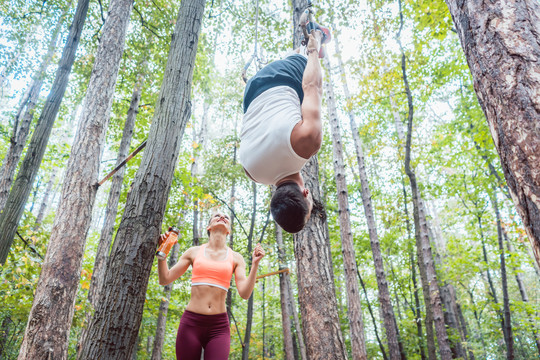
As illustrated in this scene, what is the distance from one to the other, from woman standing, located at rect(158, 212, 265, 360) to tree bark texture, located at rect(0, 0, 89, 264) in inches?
77.0

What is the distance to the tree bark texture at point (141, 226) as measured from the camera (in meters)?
1.89

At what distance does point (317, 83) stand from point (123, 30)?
11.6 feet

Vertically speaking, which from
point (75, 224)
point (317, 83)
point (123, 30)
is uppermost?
point (123, 30)

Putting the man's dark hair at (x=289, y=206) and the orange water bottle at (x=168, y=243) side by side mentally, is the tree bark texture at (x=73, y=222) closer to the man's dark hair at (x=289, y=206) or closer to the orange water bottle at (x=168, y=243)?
the orange water bottle at (x=168, y=243)

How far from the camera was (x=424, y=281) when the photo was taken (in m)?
6.87

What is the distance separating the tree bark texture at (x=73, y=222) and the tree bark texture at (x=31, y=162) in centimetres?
31

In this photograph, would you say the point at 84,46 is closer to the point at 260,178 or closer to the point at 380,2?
the point at 380,2

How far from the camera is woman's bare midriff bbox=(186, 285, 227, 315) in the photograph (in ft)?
9.88

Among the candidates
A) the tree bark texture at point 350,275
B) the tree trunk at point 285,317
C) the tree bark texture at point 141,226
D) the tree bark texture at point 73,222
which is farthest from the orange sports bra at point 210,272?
the tree trunk at point 285,317

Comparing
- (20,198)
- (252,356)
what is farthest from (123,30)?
(252,356)

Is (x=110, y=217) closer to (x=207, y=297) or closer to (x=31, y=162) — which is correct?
(x=31, y=162)

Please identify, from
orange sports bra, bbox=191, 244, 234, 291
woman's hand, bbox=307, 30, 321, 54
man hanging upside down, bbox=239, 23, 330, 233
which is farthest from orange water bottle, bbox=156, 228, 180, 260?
woman's hand, bbox=307, 30, 321, 54

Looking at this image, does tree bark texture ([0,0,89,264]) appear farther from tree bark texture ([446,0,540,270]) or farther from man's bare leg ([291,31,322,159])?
tree bark texture ([446,0,540,270])

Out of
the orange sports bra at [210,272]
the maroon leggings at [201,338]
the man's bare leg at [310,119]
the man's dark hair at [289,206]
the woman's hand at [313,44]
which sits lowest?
the maroon leggings at [201,338]
